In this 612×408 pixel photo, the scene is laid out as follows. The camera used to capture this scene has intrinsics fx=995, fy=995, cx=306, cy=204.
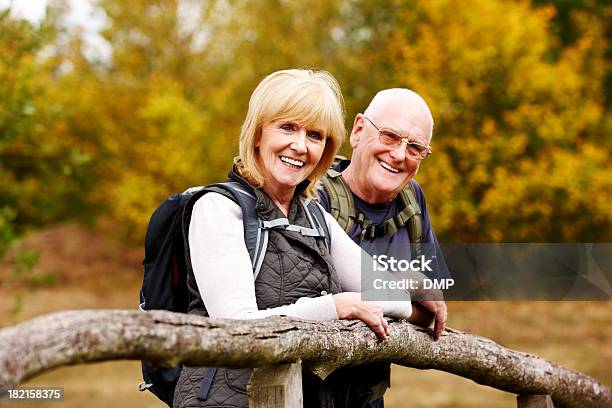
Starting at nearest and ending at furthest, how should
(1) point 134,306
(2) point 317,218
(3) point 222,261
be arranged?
(3) point 222,261 < (2) point 317,218 < (1) point 134,306

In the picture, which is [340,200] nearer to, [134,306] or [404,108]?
[404,108]

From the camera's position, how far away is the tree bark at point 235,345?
223 cm

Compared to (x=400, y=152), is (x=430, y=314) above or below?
below

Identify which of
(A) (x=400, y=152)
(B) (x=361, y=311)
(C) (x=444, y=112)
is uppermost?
(C) (x=444, y=112)

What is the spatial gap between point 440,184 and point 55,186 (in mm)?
11590

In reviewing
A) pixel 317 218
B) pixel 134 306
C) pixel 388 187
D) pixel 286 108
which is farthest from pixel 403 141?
pixel 134 306

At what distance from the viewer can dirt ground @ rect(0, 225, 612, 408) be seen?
17.6 meters

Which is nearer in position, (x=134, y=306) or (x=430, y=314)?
(x=430, y=314)

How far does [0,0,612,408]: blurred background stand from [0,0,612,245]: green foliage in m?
0.05

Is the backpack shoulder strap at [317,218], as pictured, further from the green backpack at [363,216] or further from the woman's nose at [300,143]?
the green backpack at [363,216]

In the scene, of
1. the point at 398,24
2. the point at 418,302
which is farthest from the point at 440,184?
the point at 418,302

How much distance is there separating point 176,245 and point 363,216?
1.17m

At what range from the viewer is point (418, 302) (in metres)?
3.98

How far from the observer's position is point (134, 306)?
26.9m
